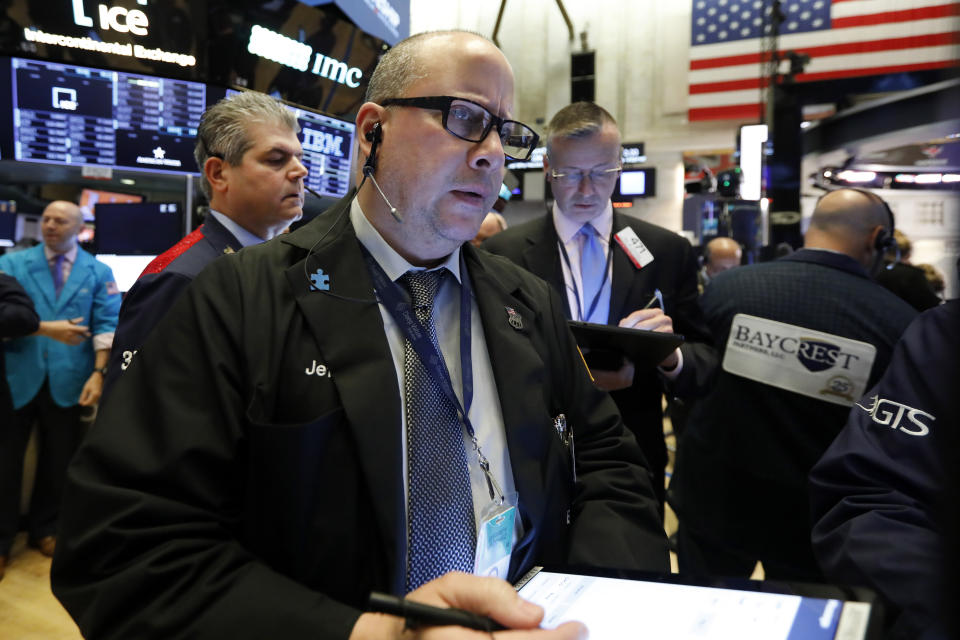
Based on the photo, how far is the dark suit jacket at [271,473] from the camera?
0.85 m

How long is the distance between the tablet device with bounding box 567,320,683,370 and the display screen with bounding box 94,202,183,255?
9.92 feet

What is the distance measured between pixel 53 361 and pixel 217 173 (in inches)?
94.9

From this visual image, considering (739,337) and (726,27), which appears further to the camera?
(726,27)

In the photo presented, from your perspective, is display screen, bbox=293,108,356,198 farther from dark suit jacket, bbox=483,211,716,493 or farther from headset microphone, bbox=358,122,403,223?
headset microphone, bbox=358,122,403,223

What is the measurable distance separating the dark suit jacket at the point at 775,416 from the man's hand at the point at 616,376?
689 millimetres

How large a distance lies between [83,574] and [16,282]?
328cm

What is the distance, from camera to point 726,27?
9.91 metres

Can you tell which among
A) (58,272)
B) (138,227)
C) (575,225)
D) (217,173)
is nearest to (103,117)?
(138,227)

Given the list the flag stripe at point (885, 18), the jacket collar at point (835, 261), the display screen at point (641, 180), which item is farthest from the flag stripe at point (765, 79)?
the jacket collar at point (835, 261)

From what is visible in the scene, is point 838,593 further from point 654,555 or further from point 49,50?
point 49,50

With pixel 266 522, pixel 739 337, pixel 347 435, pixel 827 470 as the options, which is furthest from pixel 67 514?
pixel 739 337

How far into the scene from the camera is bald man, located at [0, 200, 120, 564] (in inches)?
145

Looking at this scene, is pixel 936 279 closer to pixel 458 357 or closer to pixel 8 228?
pixel 458 357

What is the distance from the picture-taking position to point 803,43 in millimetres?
9484
